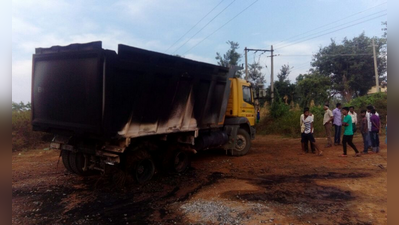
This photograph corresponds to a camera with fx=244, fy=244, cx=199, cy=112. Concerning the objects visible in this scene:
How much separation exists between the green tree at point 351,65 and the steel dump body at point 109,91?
22419 mm

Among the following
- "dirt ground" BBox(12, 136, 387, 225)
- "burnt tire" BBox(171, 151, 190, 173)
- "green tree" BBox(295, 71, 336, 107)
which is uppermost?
"green tree" BBox(295, 71, 336, 107)

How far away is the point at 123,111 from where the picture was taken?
4527 mm

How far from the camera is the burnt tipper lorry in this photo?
170 inches

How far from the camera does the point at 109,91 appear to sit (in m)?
4.22

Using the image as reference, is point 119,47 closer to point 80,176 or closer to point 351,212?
point 80,176

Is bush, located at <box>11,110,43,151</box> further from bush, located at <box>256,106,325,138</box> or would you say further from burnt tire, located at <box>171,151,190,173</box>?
bush, located at <box>256,106,325,138</box>

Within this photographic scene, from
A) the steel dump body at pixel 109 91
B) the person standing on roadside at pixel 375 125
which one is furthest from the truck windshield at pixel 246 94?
the person standing on roadside at pixel 375 125

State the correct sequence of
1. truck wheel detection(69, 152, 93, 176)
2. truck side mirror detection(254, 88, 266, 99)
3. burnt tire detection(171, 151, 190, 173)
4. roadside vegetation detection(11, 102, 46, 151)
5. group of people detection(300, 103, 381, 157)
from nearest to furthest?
truck wheel detection(69, 152, 93, 176) < burnt tire detection(171, 151, 190, 173) < group of people detection(300, 103, 381, 157) < truck side mirror detection(254, 88, 266, 99) < roadside vegetation detection(11, 102, 46, 151)

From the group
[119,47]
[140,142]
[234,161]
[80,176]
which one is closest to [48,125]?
[80,176]

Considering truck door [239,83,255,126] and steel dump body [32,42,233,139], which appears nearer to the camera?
steel dump body [32,42,233,139]

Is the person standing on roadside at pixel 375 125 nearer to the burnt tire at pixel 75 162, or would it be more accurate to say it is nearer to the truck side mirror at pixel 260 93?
the truck side mirror at pixel 260 93

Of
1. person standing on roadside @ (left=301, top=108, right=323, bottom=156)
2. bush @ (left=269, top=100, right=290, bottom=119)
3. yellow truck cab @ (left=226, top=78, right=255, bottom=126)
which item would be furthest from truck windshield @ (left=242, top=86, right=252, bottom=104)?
bush @ (left=269, top=100, right=290, bottom=119)

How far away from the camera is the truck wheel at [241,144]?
864 centimetres

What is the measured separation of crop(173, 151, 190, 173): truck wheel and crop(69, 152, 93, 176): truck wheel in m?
2.01
